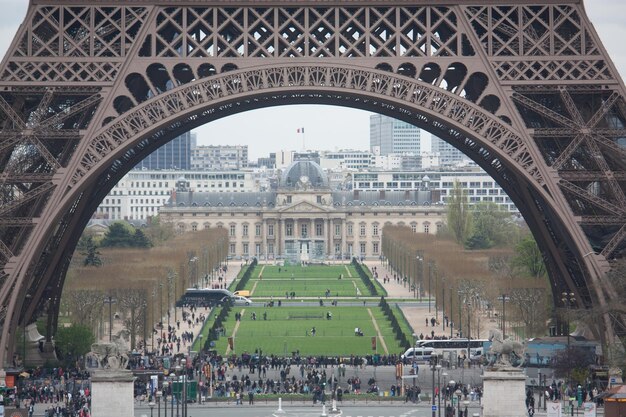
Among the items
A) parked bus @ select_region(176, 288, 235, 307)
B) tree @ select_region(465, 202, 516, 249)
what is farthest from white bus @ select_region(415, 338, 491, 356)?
tree @ select_region(465, 202, 516, 249)

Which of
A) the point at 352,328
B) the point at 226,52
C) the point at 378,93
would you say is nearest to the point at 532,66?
the point at 378,93

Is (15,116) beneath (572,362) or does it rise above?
above

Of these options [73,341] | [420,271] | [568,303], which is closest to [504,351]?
[568,303]

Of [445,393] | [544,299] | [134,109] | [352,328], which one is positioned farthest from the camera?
[352,328]

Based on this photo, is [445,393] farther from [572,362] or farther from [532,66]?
[532,66]

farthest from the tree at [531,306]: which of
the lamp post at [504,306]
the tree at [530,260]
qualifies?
the tree at [530,260]

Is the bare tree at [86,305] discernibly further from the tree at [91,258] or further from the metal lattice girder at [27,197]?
the metal lattice girder at [27,197]

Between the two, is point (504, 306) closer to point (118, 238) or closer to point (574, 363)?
point (574, 363)
